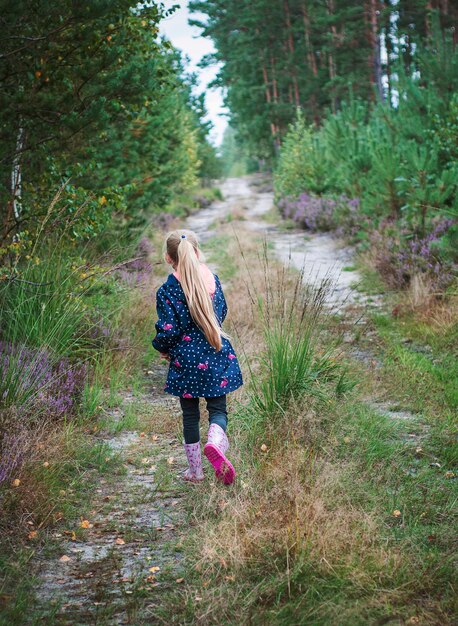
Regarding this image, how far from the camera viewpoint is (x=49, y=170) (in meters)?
6.02

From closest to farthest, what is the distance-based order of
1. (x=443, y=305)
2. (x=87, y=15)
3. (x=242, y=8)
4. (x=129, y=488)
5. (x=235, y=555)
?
1. (x=235, y=555)
2. (x=129, y=488)
3. (x=87, y=15)
4. (x=443, y=305)
5. (x=242, y=8)

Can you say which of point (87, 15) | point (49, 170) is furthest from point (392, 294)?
point (87, 15)

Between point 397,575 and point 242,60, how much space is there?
3431 centimetres

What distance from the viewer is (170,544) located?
11.0ft

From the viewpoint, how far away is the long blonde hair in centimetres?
400

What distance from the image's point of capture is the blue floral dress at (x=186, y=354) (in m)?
4.02

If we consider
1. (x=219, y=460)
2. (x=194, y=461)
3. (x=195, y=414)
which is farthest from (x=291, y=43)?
(x=219, y=460)

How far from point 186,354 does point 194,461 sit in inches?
27.7

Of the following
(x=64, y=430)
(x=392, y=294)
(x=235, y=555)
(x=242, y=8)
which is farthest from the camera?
(x=242, y=8)

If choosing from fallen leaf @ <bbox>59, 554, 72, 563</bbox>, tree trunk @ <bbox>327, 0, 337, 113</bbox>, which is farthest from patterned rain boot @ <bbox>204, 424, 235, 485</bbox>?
tree trunk @ <bbox>327, 0, 337, 113</bbox>

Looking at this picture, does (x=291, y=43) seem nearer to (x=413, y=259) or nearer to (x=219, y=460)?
(x=413, y=259)

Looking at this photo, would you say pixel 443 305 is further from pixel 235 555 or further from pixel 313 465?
pixel 235 555

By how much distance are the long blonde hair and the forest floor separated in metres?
0.85

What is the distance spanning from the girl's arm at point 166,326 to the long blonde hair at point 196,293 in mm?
126
